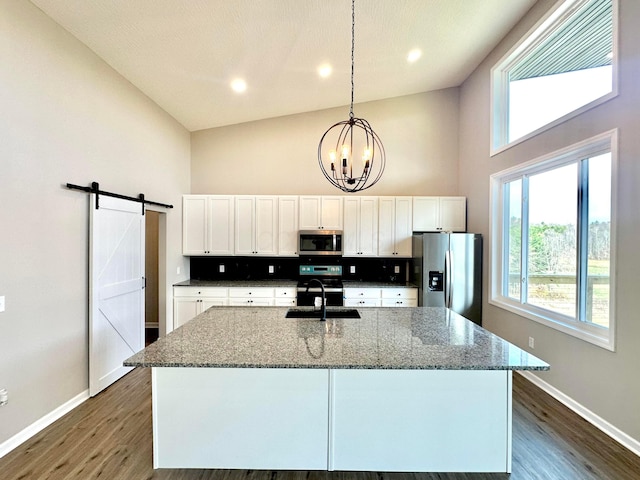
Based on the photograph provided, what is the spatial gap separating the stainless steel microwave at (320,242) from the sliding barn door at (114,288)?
2.10 m

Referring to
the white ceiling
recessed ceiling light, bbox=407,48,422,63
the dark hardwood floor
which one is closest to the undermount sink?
the dark hardwood floor

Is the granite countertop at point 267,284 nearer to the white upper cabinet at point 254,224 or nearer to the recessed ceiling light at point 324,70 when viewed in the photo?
the white upper cabinet at point 254,224

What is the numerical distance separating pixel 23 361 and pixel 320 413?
2.24 metres

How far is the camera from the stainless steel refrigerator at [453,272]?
4.16 meters

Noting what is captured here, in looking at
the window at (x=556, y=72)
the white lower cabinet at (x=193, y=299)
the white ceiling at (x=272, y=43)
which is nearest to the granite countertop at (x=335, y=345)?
the white lower cabinet at (x=193, y=299)

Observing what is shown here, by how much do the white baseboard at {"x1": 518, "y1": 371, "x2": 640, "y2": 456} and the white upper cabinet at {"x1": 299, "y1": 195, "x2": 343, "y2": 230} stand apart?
2.99m

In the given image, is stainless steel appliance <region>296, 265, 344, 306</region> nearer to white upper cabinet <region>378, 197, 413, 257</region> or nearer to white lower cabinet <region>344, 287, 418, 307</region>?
white lower cabinet <region>344, 287, 418, 307</region>

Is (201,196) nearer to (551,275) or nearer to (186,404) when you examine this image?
(186,404)

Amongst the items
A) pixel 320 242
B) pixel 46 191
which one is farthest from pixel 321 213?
pixel 46 191

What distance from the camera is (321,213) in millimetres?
4719

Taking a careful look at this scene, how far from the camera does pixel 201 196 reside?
4758mm

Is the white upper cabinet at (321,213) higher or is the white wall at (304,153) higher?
the white wall at (304,153)

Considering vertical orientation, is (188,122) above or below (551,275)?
above

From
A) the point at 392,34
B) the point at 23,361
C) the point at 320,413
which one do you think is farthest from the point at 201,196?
the point at 320,413
